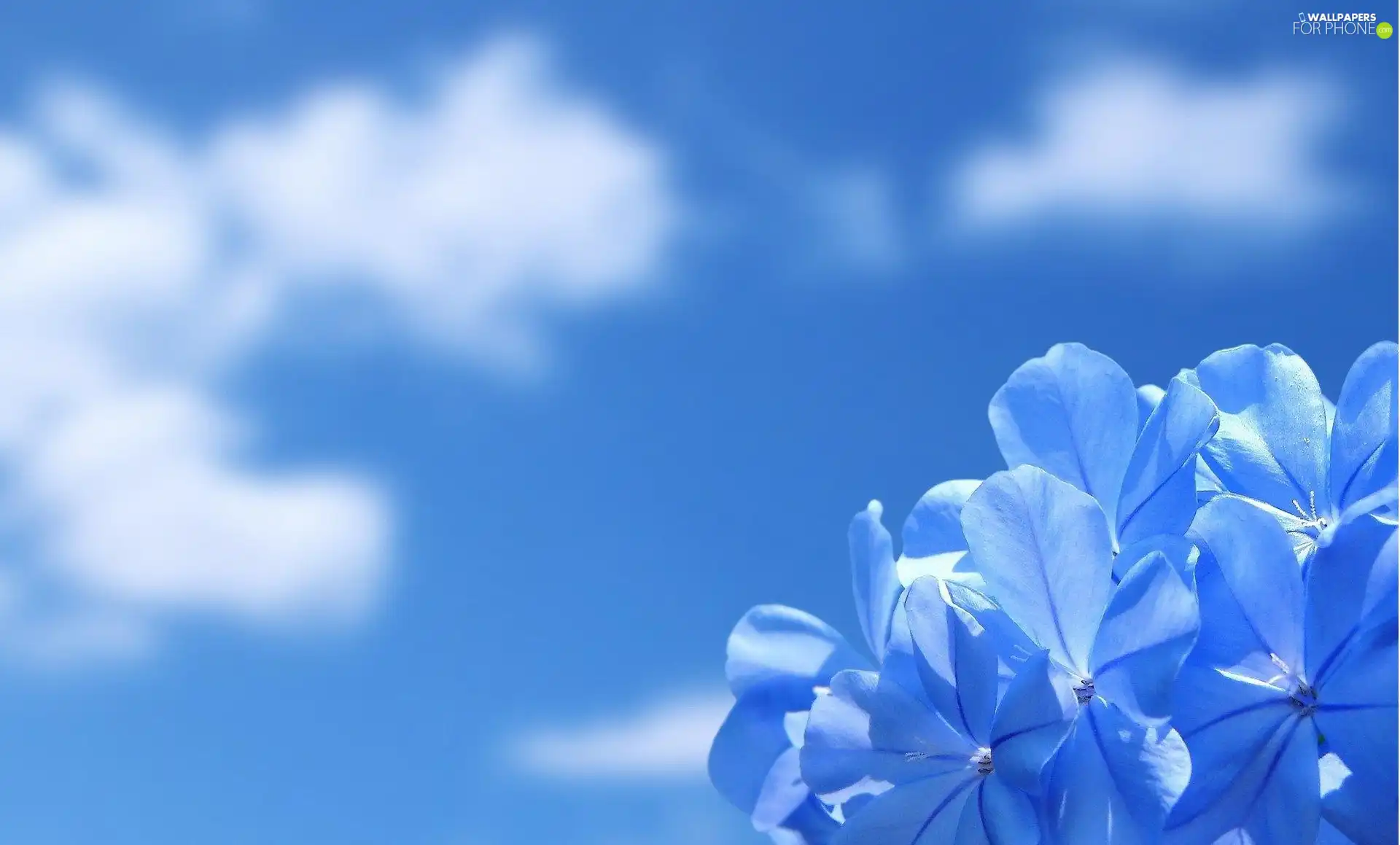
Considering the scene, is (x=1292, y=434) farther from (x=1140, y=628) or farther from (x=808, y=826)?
(x=808, y=826)

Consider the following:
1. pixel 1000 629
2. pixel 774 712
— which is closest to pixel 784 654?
pixel 774 712

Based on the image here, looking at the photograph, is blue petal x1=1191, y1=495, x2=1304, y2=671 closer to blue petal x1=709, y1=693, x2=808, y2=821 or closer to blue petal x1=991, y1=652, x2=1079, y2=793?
blue petal x1=991, y1=652, x2=1079, y2=793

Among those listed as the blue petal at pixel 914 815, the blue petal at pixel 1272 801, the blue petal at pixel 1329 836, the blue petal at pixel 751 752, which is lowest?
the blue petal at pixel 1329 836

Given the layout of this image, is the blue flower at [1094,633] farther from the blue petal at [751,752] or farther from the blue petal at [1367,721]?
the blue petal at [751,752]

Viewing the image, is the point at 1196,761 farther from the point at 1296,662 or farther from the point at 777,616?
the point at 777,616

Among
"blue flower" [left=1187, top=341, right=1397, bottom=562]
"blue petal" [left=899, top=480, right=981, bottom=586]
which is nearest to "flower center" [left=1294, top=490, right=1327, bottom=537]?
"blue flower" [left=1187, top=341, right=1397, bottom=562]

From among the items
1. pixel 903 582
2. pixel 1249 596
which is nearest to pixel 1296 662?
pixel 1249 596

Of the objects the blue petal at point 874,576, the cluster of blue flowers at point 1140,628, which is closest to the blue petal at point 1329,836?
the cluster of blue flowers at point 1140,628
